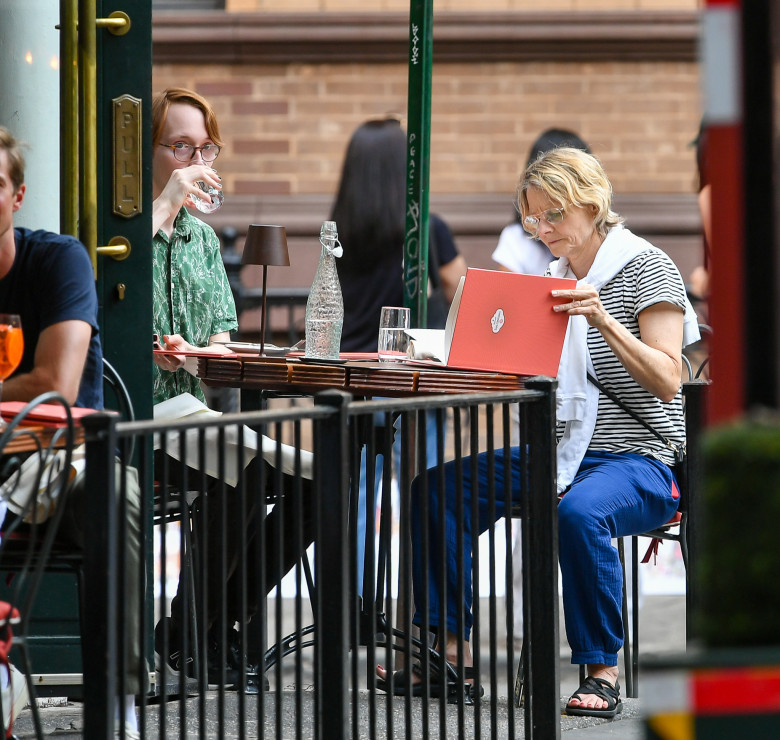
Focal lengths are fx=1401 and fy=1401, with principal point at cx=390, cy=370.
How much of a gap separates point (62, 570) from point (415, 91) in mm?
2000

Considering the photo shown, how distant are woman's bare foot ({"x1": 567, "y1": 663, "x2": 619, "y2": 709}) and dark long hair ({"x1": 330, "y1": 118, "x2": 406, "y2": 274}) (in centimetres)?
251

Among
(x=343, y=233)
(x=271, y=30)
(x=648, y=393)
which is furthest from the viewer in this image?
(x=271, y=30)

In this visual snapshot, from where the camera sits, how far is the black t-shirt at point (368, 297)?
5.96m

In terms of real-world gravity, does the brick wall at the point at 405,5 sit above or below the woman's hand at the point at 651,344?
above

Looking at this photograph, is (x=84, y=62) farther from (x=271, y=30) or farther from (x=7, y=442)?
(x=271, y=30)

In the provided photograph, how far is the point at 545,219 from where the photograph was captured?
14.4 feet

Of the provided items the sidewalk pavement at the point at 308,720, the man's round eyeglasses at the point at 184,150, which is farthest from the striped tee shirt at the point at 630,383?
the man's round eyeglasses at the point at 184,150

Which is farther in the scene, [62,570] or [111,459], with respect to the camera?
[62,570]

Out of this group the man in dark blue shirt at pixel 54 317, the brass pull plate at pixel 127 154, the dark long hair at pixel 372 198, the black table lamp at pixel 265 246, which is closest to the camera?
the man in dark blue shirt at pixel 54 317

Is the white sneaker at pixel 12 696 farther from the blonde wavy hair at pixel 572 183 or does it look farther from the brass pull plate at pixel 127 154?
the blonde wavy hair at pixel 572 183

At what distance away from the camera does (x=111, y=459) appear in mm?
2412

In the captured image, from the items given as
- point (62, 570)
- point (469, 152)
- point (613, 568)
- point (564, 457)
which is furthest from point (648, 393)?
point (469, 152)

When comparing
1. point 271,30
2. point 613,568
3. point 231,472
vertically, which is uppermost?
point 271,30

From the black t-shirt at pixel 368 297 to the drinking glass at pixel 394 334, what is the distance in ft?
5.74
